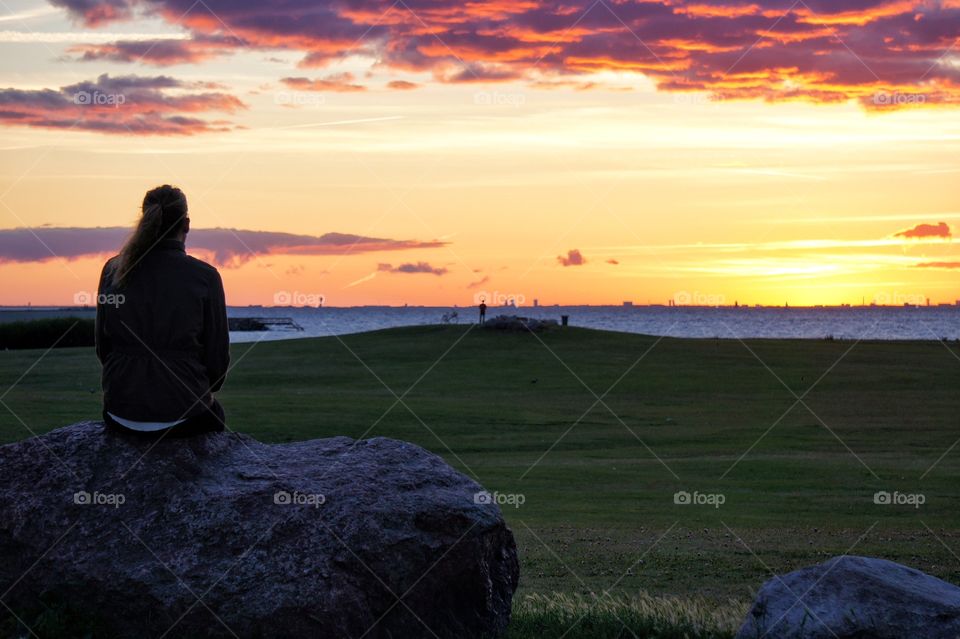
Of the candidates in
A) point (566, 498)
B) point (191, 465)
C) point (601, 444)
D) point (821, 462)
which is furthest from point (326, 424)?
point (191, 465)

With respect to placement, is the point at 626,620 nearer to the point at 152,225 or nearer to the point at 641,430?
the point at 152,225

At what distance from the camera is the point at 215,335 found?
8.03 m

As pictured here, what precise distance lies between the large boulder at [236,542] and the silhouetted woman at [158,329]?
235mm

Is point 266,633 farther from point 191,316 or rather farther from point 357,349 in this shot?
point 357,349

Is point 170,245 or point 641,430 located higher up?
point 170,245

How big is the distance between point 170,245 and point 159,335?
705 millimetres

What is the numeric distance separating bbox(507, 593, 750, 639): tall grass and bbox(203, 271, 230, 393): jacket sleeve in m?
3.07

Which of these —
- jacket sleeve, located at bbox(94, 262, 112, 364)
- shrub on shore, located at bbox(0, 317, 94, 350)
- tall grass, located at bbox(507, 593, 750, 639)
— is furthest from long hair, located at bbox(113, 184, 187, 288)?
shrub on shore, located at bbox(0, 317, 94, 350)

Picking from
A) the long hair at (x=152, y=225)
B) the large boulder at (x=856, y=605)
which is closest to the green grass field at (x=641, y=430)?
the large boulder at (x=856, y=605)

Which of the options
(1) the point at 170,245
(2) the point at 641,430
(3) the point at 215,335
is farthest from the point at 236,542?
(2) the point at 641,430

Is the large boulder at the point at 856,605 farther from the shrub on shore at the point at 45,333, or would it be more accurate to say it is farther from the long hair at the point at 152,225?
the shrub on shore at the point at 45,333

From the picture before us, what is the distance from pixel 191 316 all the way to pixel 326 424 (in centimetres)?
2105

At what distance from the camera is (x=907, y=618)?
22.9 ft

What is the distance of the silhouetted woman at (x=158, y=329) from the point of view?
25.7 ft
